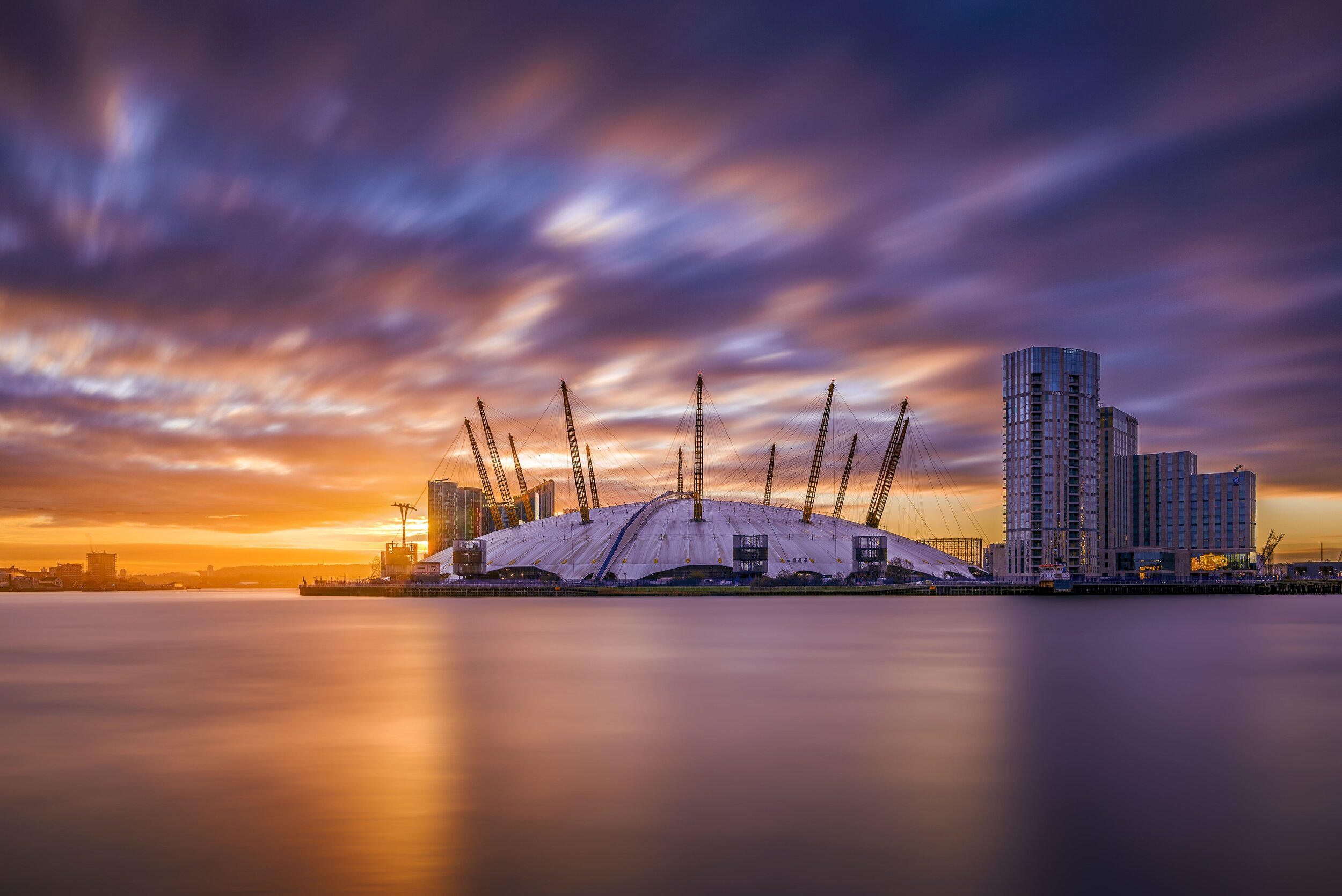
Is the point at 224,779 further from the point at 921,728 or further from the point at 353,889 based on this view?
the point at 921,728

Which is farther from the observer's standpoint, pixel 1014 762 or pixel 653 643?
pixel 653 643

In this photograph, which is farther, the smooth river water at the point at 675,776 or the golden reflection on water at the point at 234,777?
the golden reflection on water at the point at 234,777

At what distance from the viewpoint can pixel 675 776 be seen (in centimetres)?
2797

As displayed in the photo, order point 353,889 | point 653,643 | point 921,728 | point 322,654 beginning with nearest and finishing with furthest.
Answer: point 353,889 → point 921,728 → point 322,654 → point 653,643

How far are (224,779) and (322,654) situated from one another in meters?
48.4

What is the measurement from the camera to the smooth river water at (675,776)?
19047mm

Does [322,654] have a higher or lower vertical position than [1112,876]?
lower

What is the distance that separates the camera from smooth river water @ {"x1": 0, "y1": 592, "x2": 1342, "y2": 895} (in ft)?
62.5

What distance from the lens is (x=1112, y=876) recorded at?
18.4m

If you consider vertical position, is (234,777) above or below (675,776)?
below

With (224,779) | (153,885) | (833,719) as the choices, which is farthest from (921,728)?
(153,885)

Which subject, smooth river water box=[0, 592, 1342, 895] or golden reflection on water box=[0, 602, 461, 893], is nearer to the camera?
smooth river water box=[0, 592, 1342, 895]

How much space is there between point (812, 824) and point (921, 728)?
637 inches

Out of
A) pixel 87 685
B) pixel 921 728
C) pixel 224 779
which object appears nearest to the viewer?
pixel 224 779
